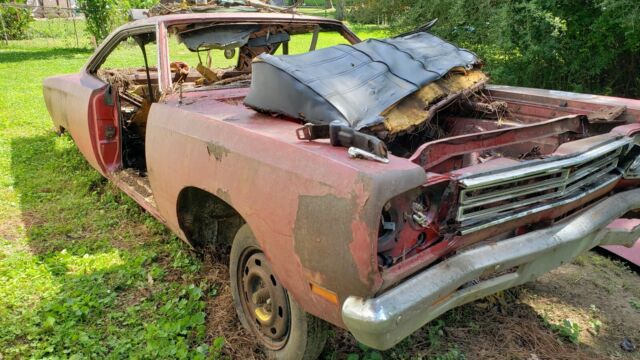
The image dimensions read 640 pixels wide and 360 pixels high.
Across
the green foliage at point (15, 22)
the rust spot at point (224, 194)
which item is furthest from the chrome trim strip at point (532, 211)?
the green foliage at point (15, 22)

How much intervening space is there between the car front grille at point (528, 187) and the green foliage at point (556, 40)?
12.8 ft

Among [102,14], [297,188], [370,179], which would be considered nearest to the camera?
[370,179]

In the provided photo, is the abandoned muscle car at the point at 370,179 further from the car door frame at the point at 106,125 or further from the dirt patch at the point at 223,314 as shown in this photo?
the car door frame at the point at 106,125

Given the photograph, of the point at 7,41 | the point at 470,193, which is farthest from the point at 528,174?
the point at 7,41

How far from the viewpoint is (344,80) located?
2.70 m

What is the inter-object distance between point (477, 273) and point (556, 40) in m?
5.59

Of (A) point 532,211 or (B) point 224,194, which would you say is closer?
(A) point 532,211

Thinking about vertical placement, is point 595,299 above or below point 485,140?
below

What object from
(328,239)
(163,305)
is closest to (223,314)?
(163,305)

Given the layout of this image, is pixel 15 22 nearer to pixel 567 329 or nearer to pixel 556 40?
pixel 556 40

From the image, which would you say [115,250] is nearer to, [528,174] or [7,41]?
[528,174]

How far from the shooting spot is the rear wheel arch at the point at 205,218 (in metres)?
2.81

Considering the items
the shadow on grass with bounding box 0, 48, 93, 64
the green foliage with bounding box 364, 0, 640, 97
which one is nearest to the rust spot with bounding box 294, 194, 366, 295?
the green foliage with bounding box 364, 0, 640, 97

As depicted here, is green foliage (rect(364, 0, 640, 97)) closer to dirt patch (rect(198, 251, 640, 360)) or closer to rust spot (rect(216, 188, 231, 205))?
dirt patch (rect(198, 251, 640, 360))
